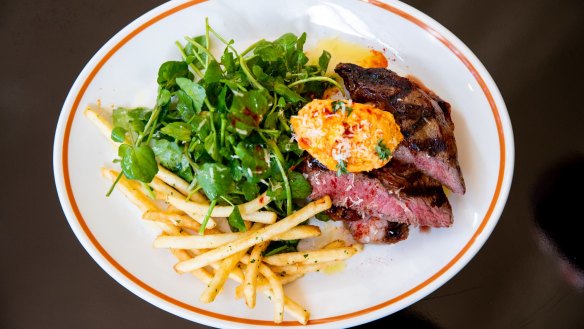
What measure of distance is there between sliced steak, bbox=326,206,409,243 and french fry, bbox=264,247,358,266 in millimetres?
188

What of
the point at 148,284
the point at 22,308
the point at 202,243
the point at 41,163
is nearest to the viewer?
the point at 202,243

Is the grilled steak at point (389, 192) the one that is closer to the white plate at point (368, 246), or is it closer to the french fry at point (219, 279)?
the white plate at point (368, 246)

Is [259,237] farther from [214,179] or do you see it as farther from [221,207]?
[214,179]

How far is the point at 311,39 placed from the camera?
3578 mm

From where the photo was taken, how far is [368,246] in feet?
10.9

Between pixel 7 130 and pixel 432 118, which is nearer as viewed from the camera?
pixel 432 118

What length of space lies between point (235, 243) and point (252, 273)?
0.64 ft

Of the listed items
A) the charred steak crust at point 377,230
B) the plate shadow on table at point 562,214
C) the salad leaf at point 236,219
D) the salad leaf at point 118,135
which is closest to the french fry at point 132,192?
the salad leaf at point 118,135

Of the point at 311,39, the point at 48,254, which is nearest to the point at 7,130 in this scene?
the point at 48,254

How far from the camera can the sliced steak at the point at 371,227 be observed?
3207 millimetres

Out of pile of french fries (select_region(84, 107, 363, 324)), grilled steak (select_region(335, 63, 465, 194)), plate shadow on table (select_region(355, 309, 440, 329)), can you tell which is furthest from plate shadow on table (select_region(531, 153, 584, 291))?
pile of french fries (select_region(84, 107, 363, 324))

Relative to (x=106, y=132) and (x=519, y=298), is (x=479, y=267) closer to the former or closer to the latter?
(x=519, y=298)

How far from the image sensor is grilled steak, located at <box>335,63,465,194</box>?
3.02m

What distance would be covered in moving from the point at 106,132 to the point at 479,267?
2551mm
